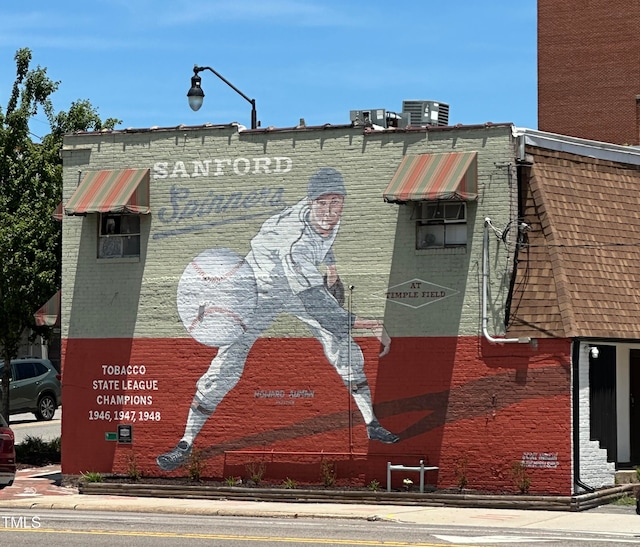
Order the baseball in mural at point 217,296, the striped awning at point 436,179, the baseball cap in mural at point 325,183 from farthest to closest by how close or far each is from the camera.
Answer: the baseball in mural at point 217,296 < the baseball cap in mural at point 325,183 < the striped awning at point 436,179

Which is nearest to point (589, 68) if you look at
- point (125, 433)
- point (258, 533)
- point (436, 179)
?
point (436, 179)

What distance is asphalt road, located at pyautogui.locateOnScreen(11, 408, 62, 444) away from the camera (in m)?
36.4

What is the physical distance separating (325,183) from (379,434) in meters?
5.16

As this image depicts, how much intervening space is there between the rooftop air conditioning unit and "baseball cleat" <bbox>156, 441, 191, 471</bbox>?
8.65 meters

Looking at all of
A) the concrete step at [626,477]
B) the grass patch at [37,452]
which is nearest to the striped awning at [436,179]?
the concrete step at [626,477]

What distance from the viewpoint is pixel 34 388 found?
39875 mm

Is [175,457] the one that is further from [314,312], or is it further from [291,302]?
[314,312]

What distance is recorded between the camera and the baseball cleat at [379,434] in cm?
2444

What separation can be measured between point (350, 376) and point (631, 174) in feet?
23.5

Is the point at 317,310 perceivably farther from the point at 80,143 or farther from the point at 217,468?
the point at 80,143

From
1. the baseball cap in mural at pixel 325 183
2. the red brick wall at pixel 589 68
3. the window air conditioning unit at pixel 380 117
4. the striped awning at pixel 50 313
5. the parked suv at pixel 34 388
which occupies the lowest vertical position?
the parked suv at pixel 34 388

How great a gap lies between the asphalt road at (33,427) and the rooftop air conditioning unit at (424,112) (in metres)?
14.7

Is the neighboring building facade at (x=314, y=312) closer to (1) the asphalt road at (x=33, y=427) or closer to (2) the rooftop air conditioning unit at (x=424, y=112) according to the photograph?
(2) the rooftop air conditioning unit at (x=424, y=112)

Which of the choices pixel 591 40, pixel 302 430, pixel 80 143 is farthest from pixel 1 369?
pixel 591 40
